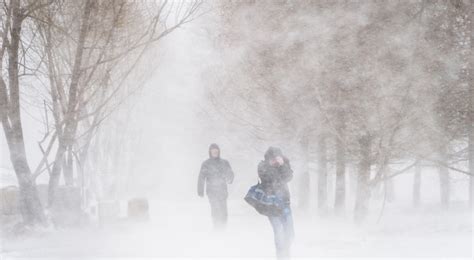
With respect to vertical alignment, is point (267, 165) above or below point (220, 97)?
below

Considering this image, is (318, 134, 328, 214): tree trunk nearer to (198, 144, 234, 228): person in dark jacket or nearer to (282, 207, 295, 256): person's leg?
(198, 144, 234, 228): person in dark jacket

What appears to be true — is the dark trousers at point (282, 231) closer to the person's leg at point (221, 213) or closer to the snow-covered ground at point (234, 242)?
the snow-covered ground at point (234, 242)

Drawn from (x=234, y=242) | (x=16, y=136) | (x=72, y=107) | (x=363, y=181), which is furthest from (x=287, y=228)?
(x=16, y=136)

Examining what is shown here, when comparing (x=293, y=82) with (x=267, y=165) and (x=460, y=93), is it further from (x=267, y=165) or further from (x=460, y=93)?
(x=267, y=165)

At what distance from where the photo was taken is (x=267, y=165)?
810cm

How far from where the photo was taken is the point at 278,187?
808 centimetres

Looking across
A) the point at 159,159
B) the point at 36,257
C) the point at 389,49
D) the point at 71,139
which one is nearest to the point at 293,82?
the point at 389,49

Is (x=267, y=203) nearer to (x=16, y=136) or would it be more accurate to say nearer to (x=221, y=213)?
(x=221, y=213)

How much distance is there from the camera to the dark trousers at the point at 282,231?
26.3 feet

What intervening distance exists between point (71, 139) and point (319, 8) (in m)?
6.22

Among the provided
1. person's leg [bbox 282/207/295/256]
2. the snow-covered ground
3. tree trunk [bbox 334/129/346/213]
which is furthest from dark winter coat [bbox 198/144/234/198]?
person's leg [bbox 282/207/295/256]

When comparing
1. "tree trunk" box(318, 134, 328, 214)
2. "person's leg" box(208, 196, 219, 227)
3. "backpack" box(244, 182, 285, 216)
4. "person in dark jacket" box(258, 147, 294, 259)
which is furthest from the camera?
"tree trunk" box(318, 134, 328, 214)

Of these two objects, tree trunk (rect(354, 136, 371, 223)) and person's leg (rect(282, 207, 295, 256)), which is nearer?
person's leg (rect(282, 207, 295, 256))

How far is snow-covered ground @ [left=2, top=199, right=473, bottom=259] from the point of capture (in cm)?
959
